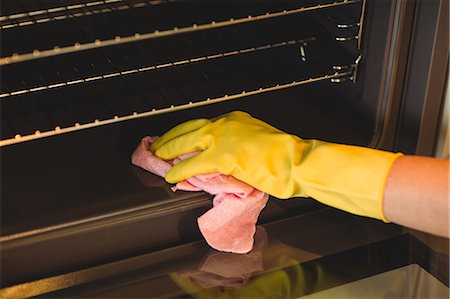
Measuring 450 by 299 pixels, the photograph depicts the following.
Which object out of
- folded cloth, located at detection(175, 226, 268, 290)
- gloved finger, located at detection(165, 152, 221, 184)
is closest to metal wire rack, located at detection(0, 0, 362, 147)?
gloved finger, located at detection(165, 152, 221, 184)

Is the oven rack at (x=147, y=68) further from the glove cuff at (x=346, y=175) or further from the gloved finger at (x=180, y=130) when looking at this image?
the glove cuff at (x=346, y=175)

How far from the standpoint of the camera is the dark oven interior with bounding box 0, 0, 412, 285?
1.14 m

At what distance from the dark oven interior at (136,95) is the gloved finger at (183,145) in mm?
45

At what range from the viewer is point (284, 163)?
1.12 metres

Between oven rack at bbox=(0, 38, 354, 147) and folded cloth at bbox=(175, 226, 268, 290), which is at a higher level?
oven rack at bbox=(0, 38, 354, 147)

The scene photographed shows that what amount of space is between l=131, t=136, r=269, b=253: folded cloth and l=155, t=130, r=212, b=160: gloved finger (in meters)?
0.05

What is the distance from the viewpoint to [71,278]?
111cm

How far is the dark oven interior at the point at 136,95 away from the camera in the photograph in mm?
1144

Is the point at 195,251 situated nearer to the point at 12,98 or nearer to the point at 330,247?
the point at 330,247

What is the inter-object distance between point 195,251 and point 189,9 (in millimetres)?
453

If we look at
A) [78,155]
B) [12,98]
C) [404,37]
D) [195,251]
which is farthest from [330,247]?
[12,98]

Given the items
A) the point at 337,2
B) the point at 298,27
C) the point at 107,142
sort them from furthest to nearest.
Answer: the point at 298,27
the point at 107,142
the point at 337,2

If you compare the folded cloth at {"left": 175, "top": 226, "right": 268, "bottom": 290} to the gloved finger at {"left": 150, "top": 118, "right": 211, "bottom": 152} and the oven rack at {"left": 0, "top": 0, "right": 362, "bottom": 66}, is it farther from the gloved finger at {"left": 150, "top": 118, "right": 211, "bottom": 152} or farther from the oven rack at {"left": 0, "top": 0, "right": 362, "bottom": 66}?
the oven rack at {"left": 0, "top": 0, "right": 362, "bottom": 66}

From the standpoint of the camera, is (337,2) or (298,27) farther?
(298,27)
